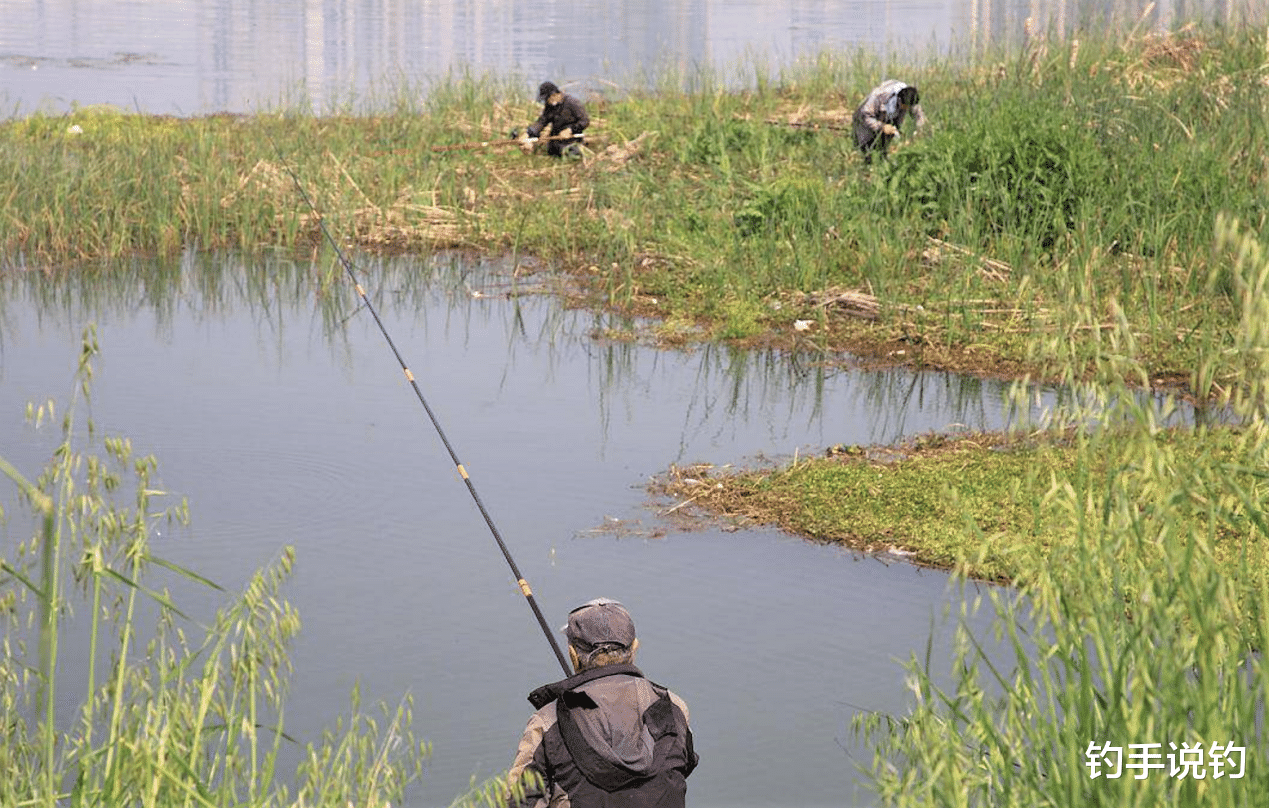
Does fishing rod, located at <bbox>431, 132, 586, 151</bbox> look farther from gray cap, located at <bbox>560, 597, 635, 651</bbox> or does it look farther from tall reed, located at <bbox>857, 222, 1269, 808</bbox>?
tall reed, located at <bbox>857, 222, 1269, 808</bbox>

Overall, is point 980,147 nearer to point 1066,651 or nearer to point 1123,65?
point 1123,65

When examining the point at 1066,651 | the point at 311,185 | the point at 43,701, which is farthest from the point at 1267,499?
the point at 311,185

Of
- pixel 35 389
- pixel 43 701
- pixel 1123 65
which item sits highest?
pixel 1123 65

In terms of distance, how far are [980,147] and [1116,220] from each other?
4.21ft

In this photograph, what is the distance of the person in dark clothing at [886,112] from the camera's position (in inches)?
641

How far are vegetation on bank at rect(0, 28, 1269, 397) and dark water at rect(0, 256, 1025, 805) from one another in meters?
0.66

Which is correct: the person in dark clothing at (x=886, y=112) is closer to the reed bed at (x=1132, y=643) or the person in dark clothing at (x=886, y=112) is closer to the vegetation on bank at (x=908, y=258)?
the vegetation on bank at (x=908, y=258)

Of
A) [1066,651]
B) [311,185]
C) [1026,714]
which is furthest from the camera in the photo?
[311,185]

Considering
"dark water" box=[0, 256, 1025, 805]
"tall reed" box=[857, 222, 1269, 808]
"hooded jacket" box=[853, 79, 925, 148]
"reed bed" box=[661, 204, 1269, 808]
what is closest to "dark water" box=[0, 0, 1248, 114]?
"hooded jacket" box=[853, 79, 925, 148]

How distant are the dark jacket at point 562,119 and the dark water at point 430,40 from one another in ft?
11.3

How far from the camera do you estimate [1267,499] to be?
18.9ft

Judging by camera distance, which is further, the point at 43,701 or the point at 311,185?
the point at 311,185

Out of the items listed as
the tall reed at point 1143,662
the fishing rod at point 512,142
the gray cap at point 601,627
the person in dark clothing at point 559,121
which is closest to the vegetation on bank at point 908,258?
the tall reed at point 1143,662

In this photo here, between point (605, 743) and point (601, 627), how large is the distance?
0.33m
